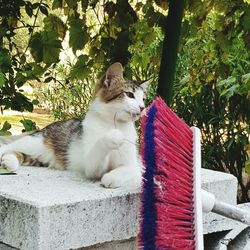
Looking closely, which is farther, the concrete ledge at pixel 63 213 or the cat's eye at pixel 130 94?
the cat's eye at pixel 130 94

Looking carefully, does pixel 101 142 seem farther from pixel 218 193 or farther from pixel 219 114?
pixel 219 114

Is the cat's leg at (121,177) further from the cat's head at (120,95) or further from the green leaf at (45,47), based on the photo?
the green leaf at (45,47)

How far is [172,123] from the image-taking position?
1.19 metres

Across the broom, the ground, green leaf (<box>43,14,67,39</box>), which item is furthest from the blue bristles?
the ground

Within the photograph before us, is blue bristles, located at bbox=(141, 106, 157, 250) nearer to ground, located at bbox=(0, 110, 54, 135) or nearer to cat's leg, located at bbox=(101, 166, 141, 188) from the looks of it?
cat's leg, located at bbox=(101, 166, 141, 188)

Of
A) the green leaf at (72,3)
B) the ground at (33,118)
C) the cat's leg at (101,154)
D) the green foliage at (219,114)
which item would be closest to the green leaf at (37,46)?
the green leaf at (72,3)

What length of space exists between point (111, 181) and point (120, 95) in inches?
12.9

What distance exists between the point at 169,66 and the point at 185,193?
1.03 m

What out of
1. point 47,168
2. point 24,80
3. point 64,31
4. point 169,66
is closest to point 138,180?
point 47,168

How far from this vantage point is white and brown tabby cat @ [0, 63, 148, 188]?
1.54 m

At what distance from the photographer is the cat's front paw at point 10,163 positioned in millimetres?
1639

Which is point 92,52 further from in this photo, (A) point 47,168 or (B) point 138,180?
(B) point 138,180

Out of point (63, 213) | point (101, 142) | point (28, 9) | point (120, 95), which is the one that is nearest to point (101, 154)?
point (101, 142)

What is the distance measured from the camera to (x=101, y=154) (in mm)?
1541
